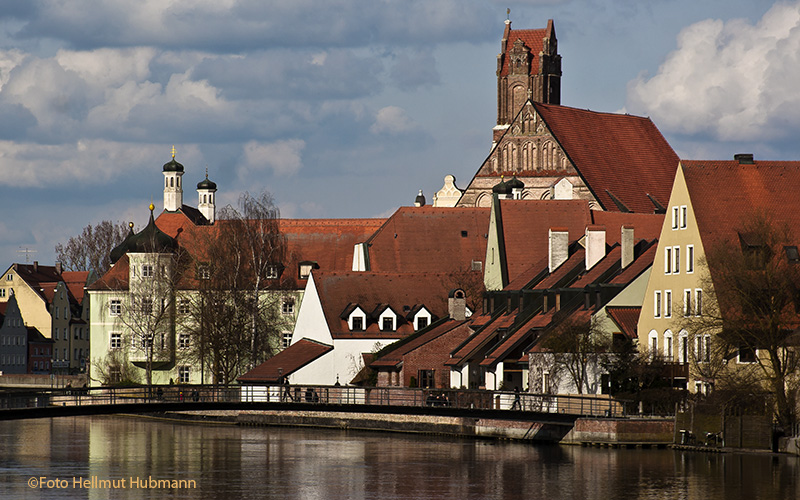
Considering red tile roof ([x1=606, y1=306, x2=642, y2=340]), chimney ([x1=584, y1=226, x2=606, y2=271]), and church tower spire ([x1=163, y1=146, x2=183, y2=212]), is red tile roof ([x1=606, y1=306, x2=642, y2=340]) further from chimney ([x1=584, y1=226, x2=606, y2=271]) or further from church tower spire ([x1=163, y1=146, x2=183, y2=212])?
church tower spire ([x1=163, y1=146, x2=183, y2=212])

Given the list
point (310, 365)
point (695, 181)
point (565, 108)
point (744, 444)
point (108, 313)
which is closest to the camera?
point (744, 444)

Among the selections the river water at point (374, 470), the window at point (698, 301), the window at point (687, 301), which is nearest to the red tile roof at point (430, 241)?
the river water at point (374, 470)

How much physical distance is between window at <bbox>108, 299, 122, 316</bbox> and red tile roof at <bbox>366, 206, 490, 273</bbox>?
59.8ft

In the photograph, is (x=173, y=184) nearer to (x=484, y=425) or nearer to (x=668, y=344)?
(x=484, y=425)

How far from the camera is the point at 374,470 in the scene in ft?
180

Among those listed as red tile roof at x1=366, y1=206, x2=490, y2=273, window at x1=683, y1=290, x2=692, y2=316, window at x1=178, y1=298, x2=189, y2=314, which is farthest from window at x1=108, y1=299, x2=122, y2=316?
window at x1=683, y1=290, x2=692, y2=316

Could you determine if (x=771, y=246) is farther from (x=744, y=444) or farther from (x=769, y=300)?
(x=744, y=444)

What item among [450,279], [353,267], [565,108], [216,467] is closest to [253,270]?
[353,267]

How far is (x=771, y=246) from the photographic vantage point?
192 feet

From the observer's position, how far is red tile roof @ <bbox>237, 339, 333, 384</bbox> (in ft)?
271

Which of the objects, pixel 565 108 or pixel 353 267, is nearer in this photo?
pixel 353 267

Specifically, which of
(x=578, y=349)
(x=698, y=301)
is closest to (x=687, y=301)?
(x=698, y=301)

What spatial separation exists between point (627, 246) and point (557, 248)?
318 inches

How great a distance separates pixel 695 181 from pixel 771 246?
6.91 meters
